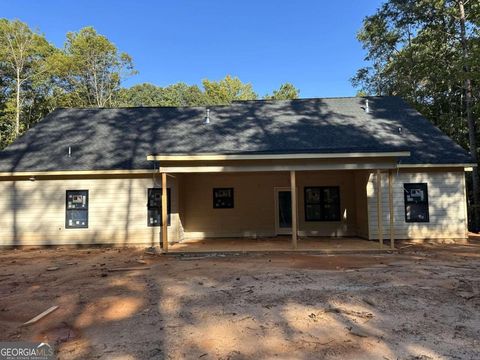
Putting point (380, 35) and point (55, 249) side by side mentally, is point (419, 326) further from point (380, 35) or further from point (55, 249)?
point (380, 35)

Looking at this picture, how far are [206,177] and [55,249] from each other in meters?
5.67

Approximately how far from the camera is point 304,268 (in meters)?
8.45

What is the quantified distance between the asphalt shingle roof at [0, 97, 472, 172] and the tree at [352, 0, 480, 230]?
561 centimetres

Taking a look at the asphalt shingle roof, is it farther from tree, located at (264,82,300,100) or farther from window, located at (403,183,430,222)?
tree, located at (264,82,300,100)

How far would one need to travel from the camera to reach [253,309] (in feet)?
18.0

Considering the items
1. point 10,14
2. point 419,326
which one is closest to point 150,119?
point 419,326

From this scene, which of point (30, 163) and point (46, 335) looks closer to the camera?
point (46, 335)

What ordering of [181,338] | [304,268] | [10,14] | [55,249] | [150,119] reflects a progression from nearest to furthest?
[181,338], [304,268], [55,249], [150,119], [10,14]

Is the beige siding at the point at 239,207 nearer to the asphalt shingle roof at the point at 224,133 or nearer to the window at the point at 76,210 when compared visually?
the asphalt shingle roof at the point at 224,133

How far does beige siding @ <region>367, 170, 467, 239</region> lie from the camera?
41.1 ft

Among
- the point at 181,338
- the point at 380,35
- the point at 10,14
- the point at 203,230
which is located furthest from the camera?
the point at 10,14

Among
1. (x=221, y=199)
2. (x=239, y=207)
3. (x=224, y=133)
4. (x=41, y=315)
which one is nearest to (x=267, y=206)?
(x=239, y=207)

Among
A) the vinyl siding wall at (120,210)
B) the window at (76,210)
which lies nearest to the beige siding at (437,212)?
the vinyl siding wall at (120,210)

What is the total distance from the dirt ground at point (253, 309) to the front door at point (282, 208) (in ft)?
A: 16.6
